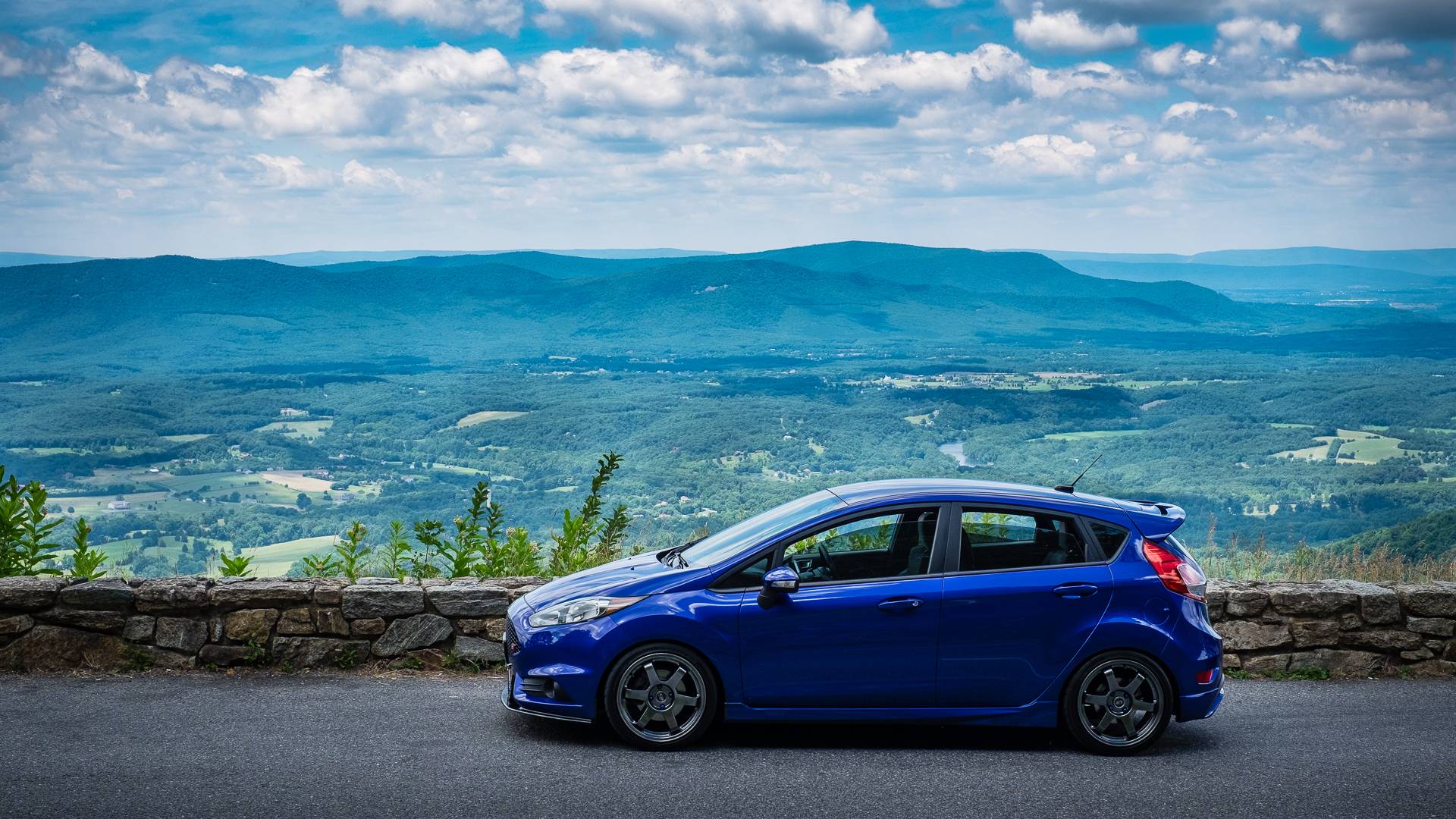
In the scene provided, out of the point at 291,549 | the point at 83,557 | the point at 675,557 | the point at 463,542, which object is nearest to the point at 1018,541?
the point at 675,557

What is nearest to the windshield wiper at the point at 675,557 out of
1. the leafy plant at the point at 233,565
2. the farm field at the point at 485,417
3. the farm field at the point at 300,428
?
the leafy plant at the point at 233,565

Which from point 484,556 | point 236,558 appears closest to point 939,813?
point 484,556

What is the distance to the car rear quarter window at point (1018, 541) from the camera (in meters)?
6.98

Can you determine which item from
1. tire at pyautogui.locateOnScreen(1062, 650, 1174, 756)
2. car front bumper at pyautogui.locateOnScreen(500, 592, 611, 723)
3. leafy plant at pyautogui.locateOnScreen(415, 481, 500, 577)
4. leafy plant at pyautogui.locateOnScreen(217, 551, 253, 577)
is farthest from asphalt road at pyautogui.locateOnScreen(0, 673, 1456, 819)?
leafy plant at pyautogui.locateOnScreen(415, 481, 500, 577)

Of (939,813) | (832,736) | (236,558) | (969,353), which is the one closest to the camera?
(939,813)

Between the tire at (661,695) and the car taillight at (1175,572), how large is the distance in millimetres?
2432

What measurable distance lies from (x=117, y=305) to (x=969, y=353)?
373 feet

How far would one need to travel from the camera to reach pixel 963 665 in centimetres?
687

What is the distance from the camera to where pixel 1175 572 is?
6.95m

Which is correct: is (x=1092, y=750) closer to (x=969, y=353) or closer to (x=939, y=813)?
(x=939, y=813)

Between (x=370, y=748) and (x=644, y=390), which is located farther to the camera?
(x=644, y=390)

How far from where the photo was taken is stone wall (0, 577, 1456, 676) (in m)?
8.50

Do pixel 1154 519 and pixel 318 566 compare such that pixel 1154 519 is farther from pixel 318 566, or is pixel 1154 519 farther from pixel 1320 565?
pixel 1320 565

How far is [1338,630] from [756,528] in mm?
4430
